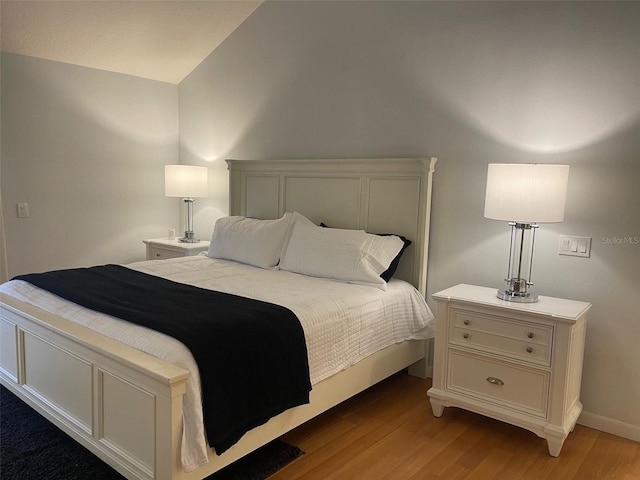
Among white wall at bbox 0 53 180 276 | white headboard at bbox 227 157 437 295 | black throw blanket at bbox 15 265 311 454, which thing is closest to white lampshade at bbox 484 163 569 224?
white headboard at bbox 227 157 437 295

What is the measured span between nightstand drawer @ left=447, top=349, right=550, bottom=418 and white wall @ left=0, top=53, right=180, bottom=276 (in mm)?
3189

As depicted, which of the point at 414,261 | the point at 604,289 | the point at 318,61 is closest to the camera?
the point at 604,289

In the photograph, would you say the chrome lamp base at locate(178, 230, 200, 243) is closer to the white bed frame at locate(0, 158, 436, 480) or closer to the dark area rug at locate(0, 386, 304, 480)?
the white bed frame at locate(0, 158, 436, 480)

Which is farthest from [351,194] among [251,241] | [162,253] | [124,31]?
[124,31]

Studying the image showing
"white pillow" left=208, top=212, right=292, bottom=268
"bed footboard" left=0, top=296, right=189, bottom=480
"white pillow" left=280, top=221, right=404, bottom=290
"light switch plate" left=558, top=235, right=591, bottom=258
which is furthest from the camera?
"white pillow" left=208, top=212, right=292, bottom=268

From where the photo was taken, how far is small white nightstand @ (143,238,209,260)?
165 inches

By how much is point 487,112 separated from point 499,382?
5.01 ft

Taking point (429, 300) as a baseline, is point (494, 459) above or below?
below

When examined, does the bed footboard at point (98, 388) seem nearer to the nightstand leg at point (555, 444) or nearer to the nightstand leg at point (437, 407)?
the nightstand leg at point (437, 407)

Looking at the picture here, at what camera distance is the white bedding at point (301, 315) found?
1837mm

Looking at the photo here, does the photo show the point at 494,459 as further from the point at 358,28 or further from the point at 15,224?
the point at 15,224

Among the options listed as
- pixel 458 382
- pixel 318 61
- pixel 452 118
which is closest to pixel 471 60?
pixel 452 118

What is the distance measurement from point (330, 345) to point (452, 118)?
1610 mm

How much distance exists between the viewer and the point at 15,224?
3838mm
